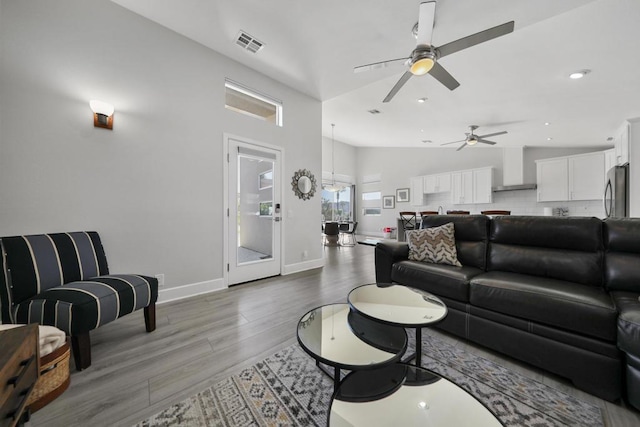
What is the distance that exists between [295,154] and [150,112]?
2.02m

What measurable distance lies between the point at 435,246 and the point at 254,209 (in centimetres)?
251

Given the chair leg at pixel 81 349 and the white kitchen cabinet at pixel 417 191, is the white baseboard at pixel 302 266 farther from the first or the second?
the white kitchen cabinet at pixel 417 191

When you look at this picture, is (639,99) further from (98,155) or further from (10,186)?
(10,186)

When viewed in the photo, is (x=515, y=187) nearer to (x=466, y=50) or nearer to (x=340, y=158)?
(x=466, y=50)

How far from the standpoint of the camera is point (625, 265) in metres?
1.67

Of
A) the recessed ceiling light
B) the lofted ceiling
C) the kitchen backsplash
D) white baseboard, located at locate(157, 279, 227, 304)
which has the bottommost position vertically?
white baseboard, located at locate(157, 279, 227, 304)

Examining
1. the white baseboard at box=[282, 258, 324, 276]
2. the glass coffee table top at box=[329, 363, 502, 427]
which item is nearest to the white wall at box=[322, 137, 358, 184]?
the white baseboard at box=[282, 258, 324, 276]

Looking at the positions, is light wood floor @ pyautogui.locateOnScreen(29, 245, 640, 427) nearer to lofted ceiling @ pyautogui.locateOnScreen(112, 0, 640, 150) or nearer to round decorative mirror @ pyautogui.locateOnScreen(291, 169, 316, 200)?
round decorative mirror @ pyautogui.locateOnScreen(291, 169, 316, 200)

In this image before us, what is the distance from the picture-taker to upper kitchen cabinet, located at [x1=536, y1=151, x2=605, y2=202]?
17.4ft

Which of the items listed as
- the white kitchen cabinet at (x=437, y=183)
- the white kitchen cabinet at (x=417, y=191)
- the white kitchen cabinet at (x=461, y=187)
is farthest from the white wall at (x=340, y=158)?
the white kitchen cabinet at (x=461, y=187)

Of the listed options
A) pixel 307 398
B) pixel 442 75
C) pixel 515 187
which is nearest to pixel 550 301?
pixel 307 398

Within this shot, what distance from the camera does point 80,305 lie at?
1466 mm

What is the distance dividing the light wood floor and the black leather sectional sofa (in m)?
0.14

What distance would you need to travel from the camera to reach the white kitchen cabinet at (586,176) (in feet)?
17.3
